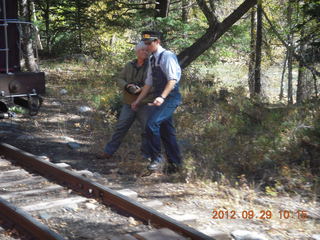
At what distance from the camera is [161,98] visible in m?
6.25

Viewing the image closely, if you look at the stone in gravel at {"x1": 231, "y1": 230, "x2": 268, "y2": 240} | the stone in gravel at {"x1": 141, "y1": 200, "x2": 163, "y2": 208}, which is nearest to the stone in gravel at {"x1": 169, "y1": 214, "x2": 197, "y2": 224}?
the stone in gravel at {"x1": 141, "y1": 200, "x2": 163, "y2": 208}

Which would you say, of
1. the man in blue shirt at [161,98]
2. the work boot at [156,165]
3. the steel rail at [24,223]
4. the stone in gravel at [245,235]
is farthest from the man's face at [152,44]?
the stone in gravel at [245,235]

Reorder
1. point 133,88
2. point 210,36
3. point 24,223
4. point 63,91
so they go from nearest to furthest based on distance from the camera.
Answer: point 24,223 → point 133,88 → point 210,36 → point 63,91

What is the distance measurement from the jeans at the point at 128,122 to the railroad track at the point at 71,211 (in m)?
1.17

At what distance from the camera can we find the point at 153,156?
22.3 feet

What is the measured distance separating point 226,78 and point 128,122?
1504cm

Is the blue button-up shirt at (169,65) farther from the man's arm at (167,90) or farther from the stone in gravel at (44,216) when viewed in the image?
the stone in gravel at (44,216)

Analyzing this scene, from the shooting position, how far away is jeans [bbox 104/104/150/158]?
7.21 metres

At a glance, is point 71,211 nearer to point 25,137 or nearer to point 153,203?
point 153,203

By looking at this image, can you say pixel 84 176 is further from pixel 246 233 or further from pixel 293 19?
pixel 293 19

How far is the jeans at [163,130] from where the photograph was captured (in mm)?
6547

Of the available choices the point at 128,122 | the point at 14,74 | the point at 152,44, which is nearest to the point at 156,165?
the point at 128,122

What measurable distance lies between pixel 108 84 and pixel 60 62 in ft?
19.1

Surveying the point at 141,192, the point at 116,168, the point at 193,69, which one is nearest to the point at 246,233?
the point at 141,192
